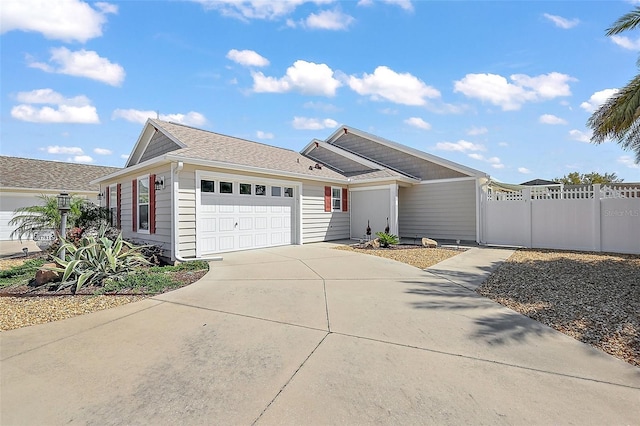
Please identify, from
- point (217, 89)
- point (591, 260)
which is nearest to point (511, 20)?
point (591, 260)

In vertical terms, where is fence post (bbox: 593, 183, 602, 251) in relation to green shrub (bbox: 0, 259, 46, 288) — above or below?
above

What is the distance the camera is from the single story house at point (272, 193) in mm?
8922

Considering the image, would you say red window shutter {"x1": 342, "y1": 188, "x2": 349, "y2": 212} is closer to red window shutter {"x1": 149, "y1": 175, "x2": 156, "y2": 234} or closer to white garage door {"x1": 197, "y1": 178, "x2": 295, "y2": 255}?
white garage door {"x1": 197, "y1": 178, "x2": 295, "y2": 255}

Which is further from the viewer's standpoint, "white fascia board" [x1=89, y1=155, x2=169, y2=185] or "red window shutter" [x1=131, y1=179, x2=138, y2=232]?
"red window shutter" [x1=131, y1=179, x2=138, y2=232]

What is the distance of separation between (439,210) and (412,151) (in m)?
2.97

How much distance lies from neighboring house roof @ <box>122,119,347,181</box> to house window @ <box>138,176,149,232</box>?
3.52 ft

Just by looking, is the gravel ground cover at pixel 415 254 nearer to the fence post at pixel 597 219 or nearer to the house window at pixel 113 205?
the fence post at pixel 597 219

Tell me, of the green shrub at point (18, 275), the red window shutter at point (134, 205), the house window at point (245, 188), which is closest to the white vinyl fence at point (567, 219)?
the house window at point (245, 188)

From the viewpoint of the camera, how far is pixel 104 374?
112 inches

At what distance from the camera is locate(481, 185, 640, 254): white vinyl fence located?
9.65 metres

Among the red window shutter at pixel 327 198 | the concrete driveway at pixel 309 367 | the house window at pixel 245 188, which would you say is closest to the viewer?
the concrete driveway at pixel 309 367

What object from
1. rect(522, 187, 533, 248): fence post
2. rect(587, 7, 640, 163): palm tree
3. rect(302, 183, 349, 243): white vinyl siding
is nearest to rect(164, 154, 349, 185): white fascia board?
rect(302, 183, 349, 243): white vinyl siding

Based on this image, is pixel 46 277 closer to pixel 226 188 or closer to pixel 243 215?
pixel 226 188

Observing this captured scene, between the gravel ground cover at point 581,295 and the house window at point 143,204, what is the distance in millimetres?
9623
